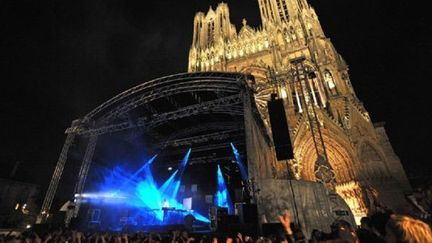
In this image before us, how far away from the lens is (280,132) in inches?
372

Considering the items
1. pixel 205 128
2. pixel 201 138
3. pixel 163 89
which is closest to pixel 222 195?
pixel 201 138

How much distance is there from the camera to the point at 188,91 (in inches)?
508

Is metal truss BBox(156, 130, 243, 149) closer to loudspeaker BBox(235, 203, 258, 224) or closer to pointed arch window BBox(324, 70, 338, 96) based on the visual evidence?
loudspeaker BBox(235, 203, 258, 224)

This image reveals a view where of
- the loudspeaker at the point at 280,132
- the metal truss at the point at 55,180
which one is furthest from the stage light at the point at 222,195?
the metal truss at the point at 55,180

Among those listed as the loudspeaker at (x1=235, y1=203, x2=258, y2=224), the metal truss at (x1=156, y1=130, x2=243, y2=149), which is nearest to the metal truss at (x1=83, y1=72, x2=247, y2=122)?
the metal truss at (x1=156, y1=130, x2=243, y2=149)

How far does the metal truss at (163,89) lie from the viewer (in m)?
11.9

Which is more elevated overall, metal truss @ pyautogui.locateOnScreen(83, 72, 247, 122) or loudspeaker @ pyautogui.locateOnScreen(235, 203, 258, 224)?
metal truss @ pyautogui.locateOnScreen(83, 72, 247, 122)

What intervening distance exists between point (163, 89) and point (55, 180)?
943cm

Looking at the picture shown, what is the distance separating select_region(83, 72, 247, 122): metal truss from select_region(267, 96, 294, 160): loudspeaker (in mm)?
2539

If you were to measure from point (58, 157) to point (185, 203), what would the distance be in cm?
1055

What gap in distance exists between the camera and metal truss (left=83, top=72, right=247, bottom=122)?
11.9 m

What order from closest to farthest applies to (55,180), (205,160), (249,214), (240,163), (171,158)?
(249,214) < (55,180) < (240,163) < (205,160) < (171,158)

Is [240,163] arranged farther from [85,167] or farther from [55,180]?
[55,180]

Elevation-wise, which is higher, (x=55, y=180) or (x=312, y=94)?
(x=312, y=94)
